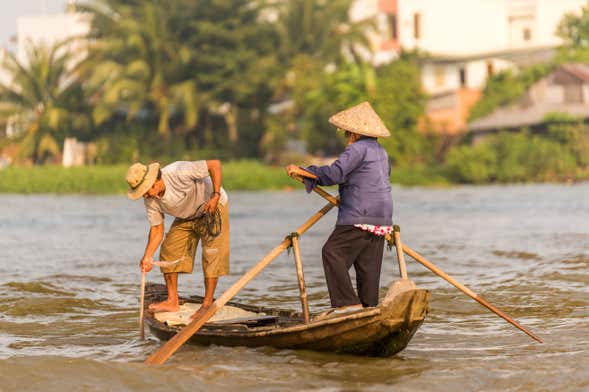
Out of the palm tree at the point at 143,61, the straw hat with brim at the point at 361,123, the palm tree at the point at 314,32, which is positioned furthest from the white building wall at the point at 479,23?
the straw hat with brim at the point at 361,123

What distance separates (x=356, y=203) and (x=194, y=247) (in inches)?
65.8

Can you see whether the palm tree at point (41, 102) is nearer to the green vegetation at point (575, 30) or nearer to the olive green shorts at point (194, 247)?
the green vegetation at point (575, 30)

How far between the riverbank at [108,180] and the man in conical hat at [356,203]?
25.8m

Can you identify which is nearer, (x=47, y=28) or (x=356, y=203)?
(x=356, y=203)

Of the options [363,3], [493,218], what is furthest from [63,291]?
[363,3]

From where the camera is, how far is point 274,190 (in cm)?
3294

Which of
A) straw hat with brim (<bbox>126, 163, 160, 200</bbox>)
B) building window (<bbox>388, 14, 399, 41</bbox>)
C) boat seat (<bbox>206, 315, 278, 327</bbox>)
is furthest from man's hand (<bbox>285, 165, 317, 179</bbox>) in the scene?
building window (<bbox>388, 14, 399, 41</bbox>)

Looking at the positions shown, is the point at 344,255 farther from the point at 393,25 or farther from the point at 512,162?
the point at 393,25

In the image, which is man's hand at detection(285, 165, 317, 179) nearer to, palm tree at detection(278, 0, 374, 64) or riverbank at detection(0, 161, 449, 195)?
riverbank at detection(0, 161, 449, 195)

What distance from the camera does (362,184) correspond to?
636 centimetres

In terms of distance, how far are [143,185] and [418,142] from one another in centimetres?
2873

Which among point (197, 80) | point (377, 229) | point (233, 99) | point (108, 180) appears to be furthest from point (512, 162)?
point (377, 229)

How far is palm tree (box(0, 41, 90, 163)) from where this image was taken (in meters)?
40.0

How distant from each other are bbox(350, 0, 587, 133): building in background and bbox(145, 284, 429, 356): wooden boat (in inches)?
1198
